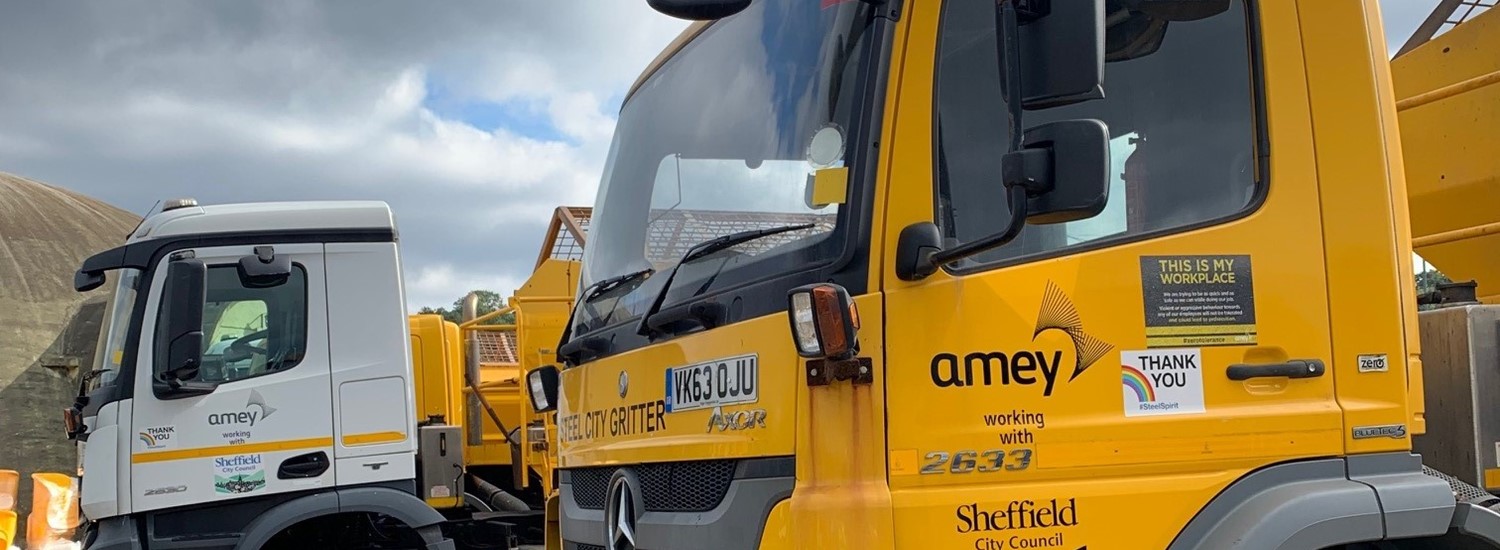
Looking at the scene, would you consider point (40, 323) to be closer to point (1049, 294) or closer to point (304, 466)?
point (304, 466)

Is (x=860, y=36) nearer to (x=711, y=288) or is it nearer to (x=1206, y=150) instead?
(x=711, y=288)

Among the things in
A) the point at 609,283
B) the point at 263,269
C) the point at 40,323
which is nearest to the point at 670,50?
the point at 609,283

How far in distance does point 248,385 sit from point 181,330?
50 centimetres

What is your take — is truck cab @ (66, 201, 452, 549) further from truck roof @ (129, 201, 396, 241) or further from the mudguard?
the mudguard

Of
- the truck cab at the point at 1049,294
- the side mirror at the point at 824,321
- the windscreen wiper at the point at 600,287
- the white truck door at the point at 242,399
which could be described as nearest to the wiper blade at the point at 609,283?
the windscreen wiper at the point at 600,287

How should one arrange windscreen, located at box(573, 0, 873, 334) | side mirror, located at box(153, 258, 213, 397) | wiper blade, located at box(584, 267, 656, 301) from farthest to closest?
1. side mirror, located at box(153, 258, 213, 397)
2. wiper blade, located at box(584, 267, 656, 301)
3. windscreen, located at box(573, 0, 873, 334)

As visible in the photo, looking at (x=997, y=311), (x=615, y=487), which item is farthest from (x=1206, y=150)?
(x=615, y=487)

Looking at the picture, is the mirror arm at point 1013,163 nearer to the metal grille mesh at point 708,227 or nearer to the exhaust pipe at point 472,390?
the metal grille mesh at point 708,227

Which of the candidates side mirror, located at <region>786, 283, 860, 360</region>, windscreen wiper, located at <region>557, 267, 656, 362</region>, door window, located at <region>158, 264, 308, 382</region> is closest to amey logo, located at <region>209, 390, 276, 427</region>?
door window, located at <region>158, 264, 308, 382</region>

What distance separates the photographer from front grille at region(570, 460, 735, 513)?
2773 mm

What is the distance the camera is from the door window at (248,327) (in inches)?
246

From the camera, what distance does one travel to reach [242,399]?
619cm

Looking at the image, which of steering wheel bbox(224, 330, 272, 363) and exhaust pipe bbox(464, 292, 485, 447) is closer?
steering wheel bbox(224, 330, 272, 363)

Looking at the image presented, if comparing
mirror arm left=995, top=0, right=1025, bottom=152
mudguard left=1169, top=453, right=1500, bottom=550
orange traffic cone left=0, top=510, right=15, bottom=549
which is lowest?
orange traffic cone left=0, top=510, right=15, bottom=549
